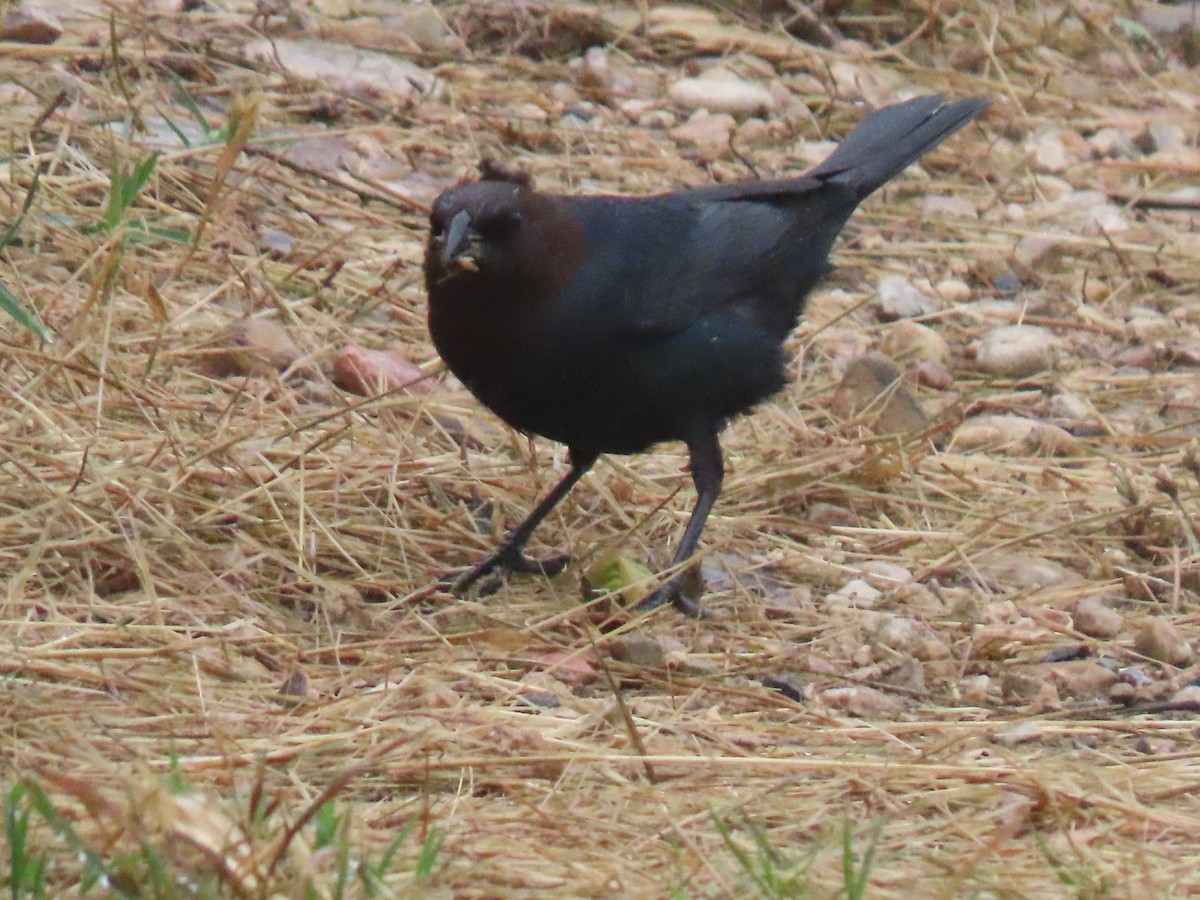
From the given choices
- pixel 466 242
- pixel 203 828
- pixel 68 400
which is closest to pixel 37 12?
pixel 68 400

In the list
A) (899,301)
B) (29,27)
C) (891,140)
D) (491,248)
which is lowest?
(899,301)

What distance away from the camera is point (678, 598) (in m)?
4.26

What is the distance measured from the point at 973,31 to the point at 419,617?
17.0 feet

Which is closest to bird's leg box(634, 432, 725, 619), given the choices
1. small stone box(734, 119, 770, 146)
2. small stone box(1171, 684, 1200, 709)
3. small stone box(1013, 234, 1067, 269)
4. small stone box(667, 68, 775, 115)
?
small stone box(1171, 684, 1200, 709)

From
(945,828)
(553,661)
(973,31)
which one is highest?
(945,828)

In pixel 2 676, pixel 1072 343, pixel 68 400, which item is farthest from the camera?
pixel 1072 343

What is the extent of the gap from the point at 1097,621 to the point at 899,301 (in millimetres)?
2169

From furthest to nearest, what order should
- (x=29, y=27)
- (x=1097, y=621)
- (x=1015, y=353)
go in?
1. (x=29, y=27)
2. (x=1015, y=353)
3. (x=1097, y=621)

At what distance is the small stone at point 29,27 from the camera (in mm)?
6309

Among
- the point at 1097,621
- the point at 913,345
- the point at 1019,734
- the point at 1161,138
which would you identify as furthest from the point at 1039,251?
the point at 1019,734

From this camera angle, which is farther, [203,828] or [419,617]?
[419,617]

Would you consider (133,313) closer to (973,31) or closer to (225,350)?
(225,350)

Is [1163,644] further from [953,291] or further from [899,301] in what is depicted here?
[953,291]

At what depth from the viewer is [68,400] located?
4.50 meters
